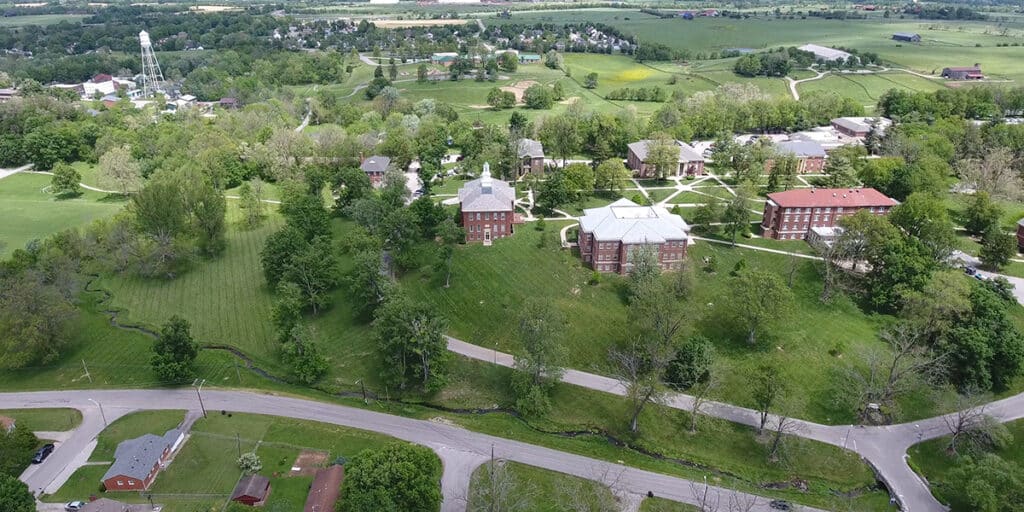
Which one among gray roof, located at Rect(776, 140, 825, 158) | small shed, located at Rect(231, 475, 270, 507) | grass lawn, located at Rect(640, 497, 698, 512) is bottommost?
grass lawn, located at Rect(640, 497, 698, 512)

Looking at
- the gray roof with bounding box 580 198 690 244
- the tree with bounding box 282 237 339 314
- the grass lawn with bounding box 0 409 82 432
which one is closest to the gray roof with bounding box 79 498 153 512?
the grass lawn with bounding box 0 409 82 432

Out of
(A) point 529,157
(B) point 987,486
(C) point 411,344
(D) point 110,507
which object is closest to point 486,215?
(C) point 411,344

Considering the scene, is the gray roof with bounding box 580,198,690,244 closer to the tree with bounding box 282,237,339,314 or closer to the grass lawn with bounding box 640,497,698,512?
the tree with bounding box 282,237,339,314

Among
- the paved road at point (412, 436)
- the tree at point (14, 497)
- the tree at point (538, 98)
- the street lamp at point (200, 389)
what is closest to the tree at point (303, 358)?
the paved road at point (412, 436)

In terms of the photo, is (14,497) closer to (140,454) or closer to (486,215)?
(140,454)

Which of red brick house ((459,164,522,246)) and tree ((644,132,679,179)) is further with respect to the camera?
tree ((644,132,679,179))

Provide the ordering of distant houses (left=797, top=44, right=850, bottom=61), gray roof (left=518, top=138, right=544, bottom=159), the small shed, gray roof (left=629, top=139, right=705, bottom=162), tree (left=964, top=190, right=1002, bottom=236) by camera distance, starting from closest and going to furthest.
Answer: the small shed, tree (left=964, top=190, right=1002, bottom=236), gray roof (left=629, top=139, right=705, bottom=162), gray roof (left=518, top=138, right=544, bottom=159), distant houses (left=797, top=44, right=850, bottom=61)
